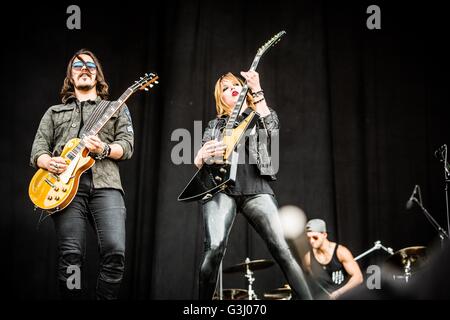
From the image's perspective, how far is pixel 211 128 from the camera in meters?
4.02

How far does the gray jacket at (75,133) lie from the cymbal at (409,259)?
2.91m

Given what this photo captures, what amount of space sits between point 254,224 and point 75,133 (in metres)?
1.32

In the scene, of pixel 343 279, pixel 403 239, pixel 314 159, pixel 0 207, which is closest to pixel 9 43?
pixel 0 207

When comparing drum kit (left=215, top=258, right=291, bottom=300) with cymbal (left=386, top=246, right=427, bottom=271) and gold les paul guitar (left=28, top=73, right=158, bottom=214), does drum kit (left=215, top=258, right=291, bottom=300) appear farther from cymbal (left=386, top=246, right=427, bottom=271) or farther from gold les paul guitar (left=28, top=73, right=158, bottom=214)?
gold les paul guitar (left=28, top=73, right=158, bottom=214)

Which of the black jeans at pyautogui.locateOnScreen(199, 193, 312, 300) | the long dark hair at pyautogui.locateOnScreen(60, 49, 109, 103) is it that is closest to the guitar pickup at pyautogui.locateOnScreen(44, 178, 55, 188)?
the long dark hair at pyautogui.locateOnScreen(60, 49, 109, 103)

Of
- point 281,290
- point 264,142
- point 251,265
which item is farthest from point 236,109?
point 281,290

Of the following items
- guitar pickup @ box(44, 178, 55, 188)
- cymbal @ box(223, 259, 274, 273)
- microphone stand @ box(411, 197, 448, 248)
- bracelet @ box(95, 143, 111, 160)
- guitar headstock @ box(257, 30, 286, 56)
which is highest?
guitar headstock @ box(257, 30, 286, 56)

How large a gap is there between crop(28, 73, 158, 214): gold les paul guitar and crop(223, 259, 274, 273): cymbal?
2355mm

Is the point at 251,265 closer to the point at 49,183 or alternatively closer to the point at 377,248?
the point at 377,248

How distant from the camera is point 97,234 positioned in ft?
11.8

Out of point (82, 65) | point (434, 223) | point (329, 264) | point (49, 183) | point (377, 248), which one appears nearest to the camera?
point (49, 183)

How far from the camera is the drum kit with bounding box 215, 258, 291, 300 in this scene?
5.59 m

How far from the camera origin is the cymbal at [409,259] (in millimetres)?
5402
